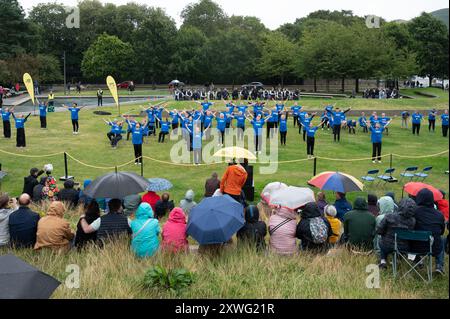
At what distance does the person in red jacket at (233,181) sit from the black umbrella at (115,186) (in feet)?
5.68

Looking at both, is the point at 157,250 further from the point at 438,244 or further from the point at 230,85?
the point at 230,85

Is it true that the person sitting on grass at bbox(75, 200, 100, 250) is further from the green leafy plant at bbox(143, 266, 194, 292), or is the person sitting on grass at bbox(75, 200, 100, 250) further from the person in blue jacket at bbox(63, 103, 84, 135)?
the person in blue jacket at bbox(63, 103, 84, 135)

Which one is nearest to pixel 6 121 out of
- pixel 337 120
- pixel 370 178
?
pixel 337 120

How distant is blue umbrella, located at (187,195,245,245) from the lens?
24.6ft

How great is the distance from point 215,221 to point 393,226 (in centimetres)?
269

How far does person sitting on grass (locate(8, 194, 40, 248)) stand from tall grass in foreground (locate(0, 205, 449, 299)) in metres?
0.22

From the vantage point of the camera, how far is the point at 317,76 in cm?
5294

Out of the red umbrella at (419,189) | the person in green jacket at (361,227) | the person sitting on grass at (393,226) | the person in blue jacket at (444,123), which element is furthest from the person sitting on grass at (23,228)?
the person in blue jacket at (444,123)

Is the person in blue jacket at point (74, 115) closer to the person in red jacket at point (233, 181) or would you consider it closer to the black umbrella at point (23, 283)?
the person in red jacket at point (233, 181)

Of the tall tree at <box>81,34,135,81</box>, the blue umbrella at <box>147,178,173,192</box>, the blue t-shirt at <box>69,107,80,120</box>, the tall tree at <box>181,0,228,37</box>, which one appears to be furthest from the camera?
the tall tree at <box>181,0,228,37</box>

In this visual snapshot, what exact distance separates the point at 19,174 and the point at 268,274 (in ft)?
41.6

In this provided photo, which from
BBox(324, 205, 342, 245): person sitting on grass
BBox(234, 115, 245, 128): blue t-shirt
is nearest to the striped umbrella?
BBox(324, 205, 342, 245): person sitting on grass

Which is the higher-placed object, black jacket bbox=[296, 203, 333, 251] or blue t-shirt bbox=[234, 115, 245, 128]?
blue t-shirt bbox=[234, 115, 245, 128]

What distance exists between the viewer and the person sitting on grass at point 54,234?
804 cm
